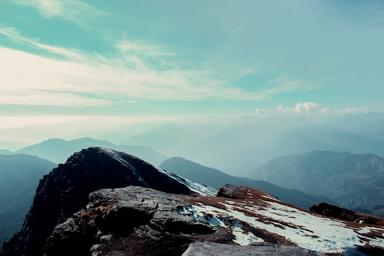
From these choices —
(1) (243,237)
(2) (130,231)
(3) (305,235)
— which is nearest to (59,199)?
(2) (130,231)

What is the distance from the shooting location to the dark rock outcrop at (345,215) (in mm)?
80894

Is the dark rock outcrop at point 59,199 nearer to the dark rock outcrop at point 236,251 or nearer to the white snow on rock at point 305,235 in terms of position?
the white snow on rock at point 305,235

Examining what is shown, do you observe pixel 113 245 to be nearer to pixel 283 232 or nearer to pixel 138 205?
pixel 138 205

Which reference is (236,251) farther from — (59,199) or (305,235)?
(59,199)

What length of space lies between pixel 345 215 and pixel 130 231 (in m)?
72.3

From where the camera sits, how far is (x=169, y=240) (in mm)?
30266

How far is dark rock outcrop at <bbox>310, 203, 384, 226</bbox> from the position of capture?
265ft

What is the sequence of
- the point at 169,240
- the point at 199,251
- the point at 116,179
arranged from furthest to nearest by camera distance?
the point at 116,179 < the point at 169,240 < the point at 199,251

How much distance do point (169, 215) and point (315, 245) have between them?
49.9ft

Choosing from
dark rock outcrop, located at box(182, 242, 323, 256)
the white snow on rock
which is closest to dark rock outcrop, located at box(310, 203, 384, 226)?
the white snow on rock

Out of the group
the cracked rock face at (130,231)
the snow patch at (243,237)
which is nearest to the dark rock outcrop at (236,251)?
the cracked rock face at (130,231)

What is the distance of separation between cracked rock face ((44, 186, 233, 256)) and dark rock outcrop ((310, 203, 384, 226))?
57.2 m

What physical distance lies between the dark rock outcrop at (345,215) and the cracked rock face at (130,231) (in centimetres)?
5725

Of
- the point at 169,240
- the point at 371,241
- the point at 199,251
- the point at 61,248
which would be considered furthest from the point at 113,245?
the point at 371,241
